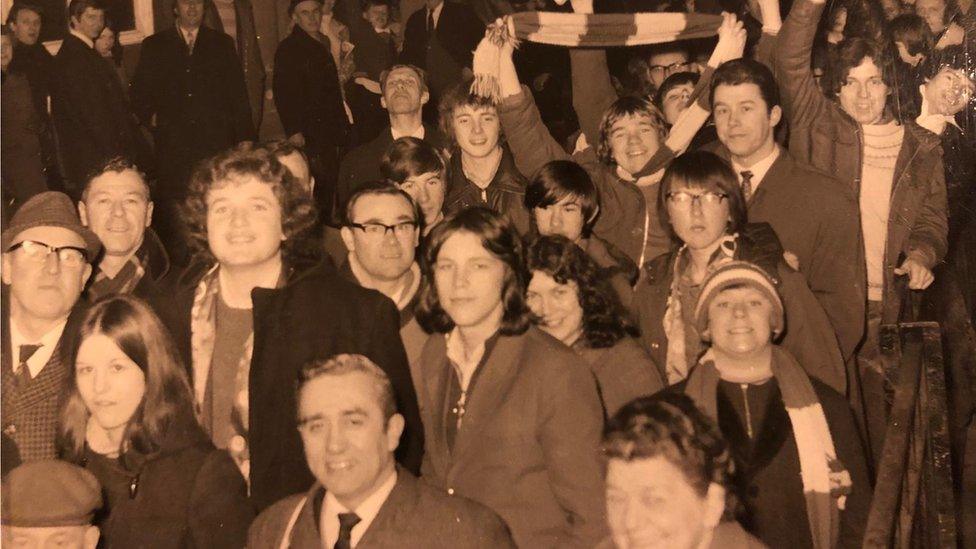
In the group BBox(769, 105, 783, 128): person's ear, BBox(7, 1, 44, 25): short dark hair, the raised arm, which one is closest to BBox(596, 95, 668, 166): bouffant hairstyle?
the raised arm

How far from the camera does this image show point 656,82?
15.2ft

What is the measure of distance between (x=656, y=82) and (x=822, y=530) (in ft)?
5.55

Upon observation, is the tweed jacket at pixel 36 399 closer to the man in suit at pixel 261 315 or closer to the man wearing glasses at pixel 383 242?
the man in suit at pixel 261 315

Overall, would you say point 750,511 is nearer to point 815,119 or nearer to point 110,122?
point 815,119

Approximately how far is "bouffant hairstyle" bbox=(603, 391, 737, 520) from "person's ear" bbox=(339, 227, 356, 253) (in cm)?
137

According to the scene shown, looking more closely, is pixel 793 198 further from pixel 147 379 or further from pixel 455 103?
pixel 147 379

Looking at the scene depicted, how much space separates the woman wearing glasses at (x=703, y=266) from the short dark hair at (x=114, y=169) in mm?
1707

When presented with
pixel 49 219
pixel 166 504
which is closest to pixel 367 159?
pixel 49 219

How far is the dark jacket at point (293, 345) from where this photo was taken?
13.3 feet

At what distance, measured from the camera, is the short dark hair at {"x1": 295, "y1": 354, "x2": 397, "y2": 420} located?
3.69 m

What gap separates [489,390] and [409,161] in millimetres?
1182

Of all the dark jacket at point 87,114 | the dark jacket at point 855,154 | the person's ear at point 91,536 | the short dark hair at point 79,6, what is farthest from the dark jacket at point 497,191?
the person's ear at point 91,536

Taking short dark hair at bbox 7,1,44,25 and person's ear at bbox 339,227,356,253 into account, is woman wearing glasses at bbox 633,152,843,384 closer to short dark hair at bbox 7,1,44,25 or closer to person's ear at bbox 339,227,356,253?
person's ear at bbox 339,227,356,253

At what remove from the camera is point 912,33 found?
4.45m
